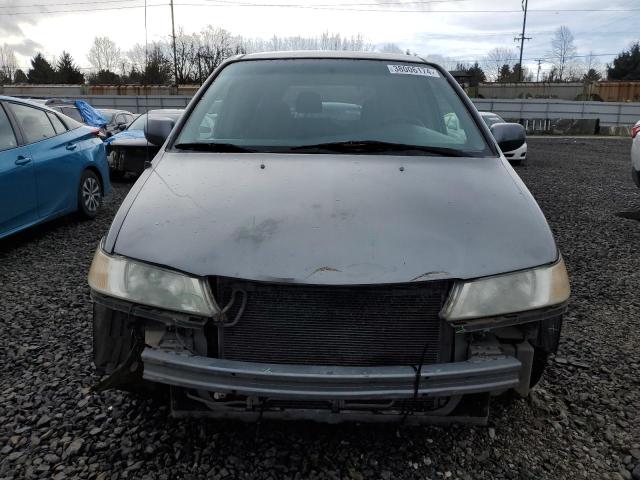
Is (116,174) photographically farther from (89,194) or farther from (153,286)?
(153,286)

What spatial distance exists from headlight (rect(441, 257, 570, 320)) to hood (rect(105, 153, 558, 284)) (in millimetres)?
40

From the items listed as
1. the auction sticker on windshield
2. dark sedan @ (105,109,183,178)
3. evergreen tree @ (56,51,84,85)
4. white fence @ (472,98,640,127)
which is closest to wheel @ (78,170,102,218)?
dark sedan @ (105,109,183,178)

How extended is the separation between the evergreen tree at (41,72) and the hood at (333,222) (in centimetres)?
6435

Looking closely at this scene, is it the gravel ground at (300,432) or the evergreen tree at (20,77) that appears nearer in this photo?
the gravel ground at (300,432)

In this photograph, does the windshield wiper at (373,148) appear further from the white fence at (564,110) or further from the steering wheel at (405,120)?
the white fence at (564,110)

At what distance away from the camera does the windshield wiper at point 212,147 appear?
2637 millimetres

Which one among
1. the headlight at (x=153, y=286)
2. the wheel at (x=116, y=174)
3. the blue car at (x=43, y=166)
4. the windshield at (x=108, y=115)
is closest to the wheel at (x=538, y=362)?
the headlight at (x=153, y=286)

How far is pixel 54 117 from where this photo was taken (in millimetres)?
6074

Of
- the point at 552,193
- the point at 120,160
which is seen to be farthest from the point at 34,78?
the point at 552,193

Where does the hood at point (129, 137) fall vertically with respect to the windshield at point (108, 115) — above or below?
below

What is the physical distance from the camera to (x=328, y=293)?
6.08 feet

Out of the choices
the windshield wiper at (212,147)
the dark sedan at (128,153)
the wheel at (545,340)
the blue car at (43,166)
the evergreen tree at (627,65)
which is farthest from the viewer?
the evergreen tree at (627,65)

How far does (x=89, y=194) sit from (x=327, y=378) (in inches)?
223

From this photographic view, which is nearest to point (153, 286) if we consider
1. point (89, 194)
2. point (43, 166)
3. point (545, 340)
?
point (545, 340)
